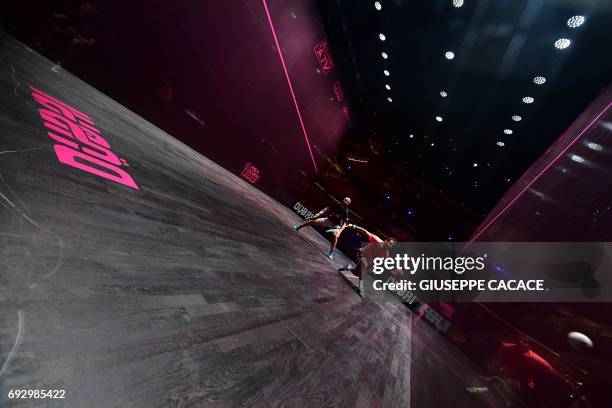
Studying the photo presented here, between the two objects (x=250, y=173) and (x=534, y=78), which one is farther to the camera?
(x=250, y=173)

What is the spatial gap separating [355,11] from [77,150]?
657cm

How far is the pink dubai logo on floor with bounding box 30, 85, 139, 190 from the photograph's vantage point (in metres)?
2.12

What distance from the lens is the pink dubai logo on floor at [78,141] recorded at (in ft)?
6.95

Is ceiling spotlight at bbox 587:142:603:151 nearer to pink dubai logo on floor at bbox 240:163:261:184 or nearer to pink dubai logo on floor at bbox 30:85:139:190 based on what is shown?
pink dubai logo on floor at bbox 30:85:139:190

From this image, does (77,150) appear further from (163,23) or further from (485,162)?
(485,162)

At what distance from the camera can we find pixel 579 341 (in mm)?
3660

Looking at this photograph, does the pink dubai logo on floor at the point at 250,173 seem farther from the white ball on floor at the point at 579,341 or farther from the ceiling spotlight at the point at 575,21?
the white ball on floor at the point at 579,341

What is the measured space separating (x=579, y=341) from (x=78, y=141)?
6.34m

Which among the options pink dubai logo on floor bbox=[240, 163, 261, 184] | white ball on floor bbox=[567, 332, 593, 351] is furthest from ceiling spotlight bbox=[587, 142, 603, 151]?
pink dubai logo on floor bbox=[240, 163, 261, 184]

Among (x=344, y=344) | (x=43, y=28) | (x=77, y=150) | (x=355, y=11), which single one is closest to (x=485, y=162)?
(x=355, y=11)

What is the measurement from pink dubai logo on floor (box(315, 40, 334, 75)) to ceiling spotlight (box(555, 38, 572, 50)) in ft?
17.5

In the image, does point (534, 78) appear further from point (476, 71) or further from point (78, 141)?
point (78, 141)

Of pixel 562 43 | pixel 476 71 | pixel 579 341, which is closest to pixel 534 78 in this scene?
pixel 562 43

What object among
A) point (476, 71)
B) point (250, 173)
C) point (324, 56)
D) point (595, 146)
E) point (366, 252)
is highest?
point (476, 71)
